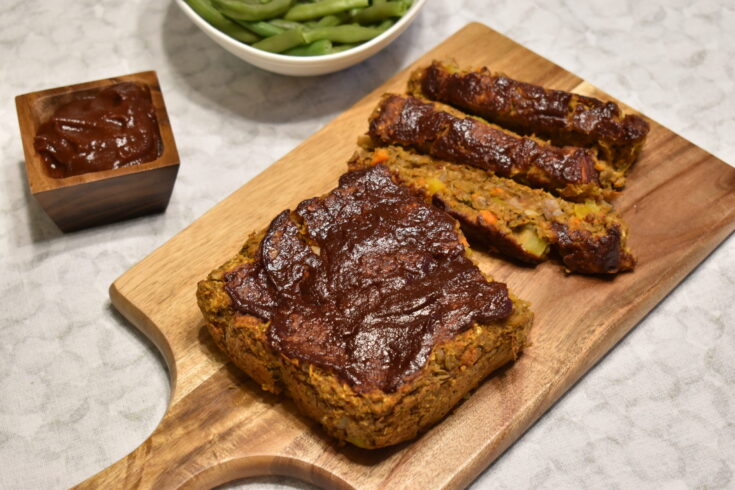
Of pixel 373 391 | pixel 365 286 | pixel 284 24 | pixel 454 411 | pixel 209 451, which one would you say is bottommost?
pixel 209 451

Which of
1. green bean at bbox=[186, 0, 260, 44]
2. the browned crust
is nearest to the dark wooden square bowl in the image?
green bean at bbox=[186, 0, 260, 44]

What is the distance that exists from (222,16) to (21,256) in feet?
7.33

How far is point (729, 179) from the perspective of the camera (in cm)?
631

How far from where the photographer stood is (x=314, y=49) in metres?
6.75

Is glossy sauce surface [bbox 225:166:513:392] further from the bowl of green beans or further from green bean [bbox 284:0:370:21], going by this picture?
green bean [bbox 284:0:370:21]

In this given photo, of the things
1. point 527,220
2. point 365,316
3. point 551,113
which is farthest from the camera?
point 551,113

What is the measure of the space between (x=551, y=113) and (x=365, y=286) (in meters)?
1.91

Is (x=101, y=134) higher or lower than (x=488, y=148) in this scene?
lower

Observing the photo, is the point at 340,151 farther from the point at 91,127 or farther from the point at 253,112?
the point at 91,127

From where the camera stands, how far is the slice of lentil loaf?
5.69 m

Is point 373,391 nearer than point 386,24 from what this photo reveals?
Yes

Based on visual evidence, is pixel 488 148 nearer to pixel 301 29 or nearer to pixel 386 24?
pixel 386 24

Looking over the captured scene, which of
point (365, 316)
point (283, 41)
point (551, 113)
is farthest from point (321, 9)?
point (365, 316)

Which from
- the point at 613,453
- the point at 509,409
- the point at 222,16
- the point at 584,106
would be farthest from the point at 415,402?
the point at 222,16
